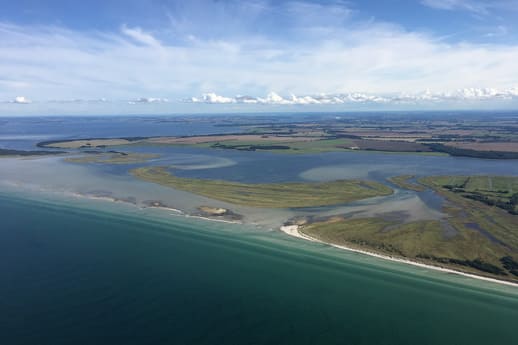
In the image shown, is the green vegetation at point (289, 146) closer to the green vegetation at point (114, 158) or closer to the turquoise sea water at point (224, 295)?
the green vegetation at point (114, 158)

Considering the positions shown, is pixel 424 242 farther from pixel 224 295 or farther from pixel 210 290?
pixel 210 290

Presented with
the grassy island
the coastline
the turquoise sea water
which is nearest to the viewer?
the turquoise sea water

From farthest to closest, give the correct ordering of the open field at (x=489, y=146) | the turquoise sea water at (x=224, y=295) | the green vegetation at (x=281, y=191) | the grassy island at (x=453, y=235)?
1. the open field at (x=489, y=146)
2. the green vegetation at (x=281, y=191)
3. the grassy island at (x=453, y=235)
4. the turquoise sea water at (x=224, y=295)

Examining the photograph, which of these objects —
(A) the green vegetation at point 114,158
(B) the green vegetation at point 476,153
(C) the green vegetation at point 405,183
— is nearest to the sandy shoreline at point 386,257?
(C) the green vegetation at point 405,183

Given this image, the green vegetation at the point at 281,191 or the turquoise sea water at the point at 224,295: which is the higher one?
the green vegetation at the point at 281,191

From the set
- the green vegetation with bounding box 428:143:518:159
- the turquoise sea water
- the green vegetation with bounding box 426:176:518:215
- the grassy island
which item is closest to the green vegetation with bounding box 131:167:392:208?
the grassy island

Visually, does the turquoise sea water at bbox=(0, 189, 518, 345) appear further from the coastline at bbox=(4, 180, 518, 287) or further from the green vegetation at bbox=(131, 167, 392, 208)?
the green vegetation at bbox=(131, 167, 392, 208)

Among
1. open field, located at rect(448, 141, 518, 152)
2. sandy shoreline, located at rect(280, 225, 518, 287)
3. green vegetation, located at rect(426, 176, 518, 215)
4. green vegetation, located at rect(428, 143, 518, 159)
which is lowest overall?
sandy shoreline, located at rect(280, 225, 518, 287)
